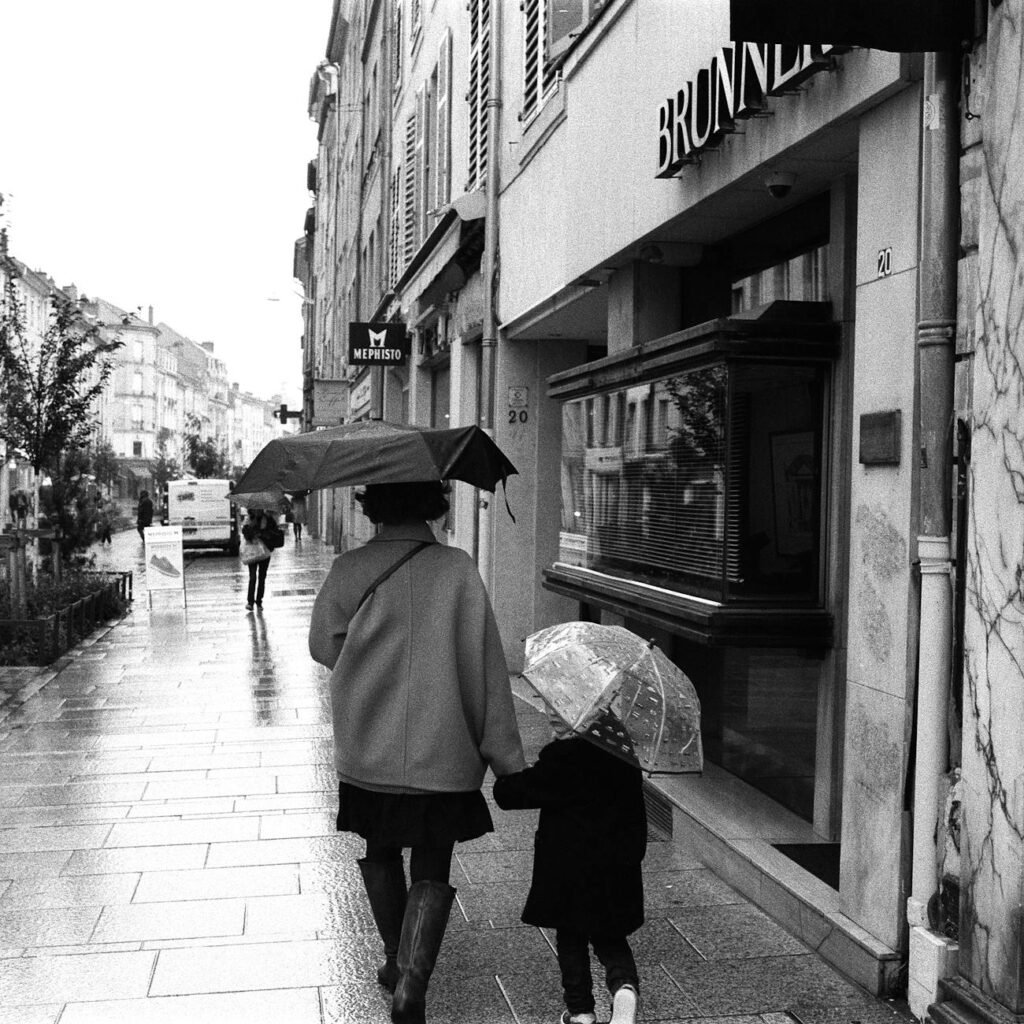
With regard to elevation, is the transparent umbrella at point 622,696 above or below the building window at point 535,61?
below

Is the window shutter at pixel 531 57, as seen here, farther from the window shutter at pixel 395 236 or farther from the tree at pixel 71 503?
the tree at pixel 71 503

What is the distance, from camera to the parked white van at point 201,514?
4188cm

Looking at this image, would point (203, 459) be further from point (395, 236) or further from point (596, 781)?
point (596, 781)

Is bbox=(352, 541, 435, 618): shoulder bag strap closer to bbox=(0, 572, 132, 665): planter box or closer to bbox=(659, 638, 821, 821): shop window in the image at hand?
bbox=(659, 638, 821, 821): shop window

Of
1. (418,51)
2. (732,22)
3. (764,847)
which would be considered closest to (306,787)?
(764,847)

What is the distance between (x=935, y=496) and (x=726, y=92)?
2609mm

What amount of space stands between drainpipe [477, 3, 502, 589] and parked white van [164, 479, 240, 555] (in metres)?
29.3

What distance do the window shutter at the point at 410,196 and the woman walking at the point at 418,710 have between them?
15.8 m

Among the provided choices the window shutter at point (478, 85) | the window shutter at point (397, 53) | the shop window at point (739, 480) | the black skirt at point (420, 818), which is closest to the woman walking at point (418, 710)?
the black skirt at point (420, 818)

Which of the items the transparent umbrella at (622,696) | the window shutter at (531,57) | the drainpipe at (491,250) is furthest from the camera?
the drainpipe at (491,250)

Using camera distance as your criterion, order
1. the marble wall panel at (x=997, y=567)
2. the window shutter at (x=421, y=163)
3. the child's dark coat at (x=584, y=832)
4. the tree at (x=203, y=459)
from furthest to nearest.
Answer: the tree at (x=203, y=459) < the window shutter at (x=421, y=163) < the child's dark coat at (x=584, y=832) < the marble wall panel at (x=997, y=567)

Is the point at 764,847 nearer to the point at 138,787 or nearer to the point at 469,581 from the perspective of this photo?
the point at 469,581

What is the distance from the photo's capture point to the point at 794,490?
660 cm

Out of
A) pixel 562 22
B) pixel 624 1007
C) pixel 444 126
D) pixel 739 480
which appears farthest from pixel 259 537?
pixel 624 1007
